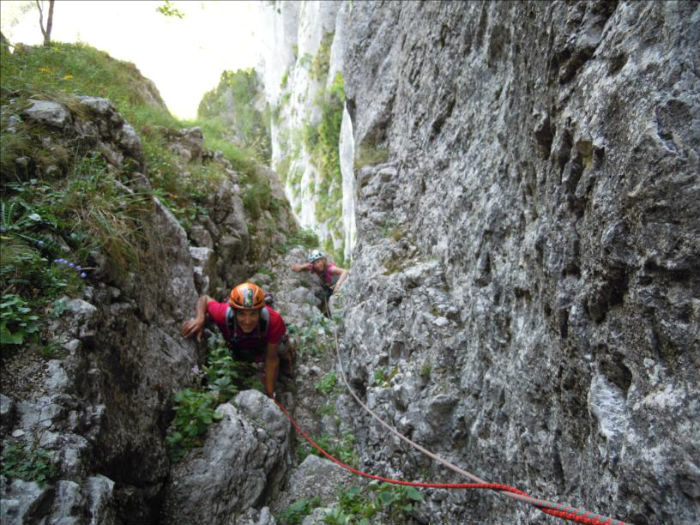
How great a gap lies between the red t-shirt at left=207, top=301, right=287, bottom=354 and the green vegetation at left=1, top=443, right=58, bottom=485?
2.74 metres

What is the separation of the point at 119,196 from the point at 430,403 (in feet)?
13.7

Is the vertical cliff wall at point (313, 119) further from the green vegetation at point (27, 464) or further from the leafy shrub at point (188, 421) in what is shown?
the green vegetation at point (27, 464)

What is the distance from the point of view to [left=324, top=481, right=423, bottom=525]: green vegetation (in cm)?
354

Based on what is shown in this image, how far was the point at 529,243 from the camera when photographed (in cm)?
261

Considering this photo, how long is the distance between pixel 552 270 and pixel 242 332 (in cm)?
413

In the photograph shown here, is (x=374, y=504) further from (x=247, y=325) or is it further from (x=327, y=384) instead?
(x=247, y=325)

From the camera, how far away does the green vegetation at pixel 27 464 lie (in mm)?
2510

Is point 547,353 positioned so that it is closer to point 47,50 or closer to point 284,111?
point 47,50

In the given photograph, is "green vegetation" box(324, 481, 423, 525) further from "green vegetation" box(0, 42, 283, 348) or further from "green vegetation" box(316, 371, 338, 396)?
"green vegetation" box(0, 42, 283, 348)

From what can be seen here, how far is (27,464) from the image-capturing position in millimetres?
2576

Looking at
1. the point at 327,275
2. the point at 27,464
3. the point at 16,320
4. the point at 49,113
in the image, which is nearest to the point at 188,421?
the point at 27,464

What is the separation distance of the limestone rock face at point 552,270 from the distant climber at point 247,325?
127cm

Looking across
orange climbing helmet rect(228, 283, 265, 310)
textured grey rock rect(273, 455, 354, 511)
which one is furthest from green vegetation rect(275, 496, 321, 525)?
orange climbing helmet rect(228, 283, 265, 310)

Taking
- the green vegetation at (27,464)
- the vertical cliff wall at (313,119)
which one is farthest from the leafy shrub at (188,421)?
the vertical cliff wall at (313,119)
